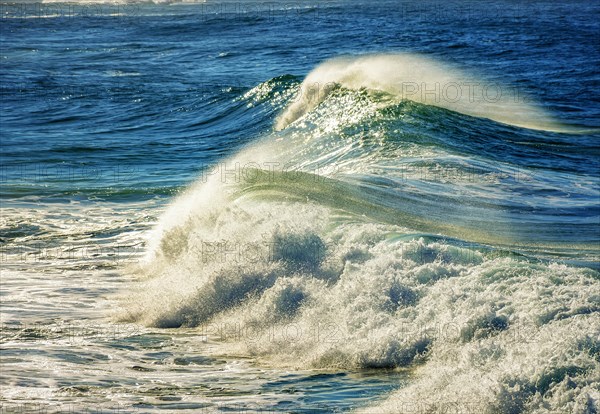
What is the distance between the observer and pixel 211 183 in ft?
42.4

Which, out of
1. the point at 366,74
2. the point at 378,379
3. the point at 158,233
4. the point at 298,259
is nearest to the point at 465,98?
the point at 366,74

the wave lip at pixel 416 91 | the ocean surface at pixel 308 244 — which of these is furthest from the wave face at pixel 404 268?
the wave lip at pixel 416 91

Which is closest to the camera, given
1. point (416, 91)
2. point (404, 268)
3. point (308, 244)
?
point (404, 268)

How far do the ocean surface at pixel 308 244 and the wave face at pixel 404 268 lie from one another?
27 mm

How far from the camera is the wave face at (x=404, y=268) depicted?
6188 mm

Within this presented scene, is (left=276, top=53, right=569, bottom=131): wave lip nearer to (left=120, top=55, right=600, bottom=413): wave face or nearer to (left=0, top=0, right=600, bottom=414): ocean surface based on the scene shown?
(left=0, top=0, right=600, bottom=414): ocean surface

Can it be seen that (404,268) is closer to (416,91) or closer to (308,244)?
(308,244)

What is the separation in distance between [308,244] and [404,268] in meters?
1.25

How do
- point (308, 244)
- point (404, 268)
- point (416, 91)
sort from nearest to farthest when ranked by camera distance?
point (404, 268)
point (308, 244)
point (416, 91)

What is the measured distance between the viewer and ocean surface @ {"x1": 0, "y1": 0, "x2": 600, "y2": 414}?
6.43 meters

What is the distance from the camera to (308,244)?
9008 mm

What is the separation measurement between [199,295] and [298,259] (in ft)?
3.45

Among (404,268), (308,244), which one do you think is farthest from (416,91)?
(404,268)

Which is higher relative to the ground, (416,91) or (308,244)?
(416,91)
